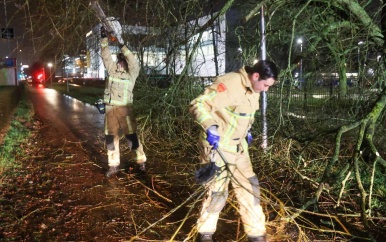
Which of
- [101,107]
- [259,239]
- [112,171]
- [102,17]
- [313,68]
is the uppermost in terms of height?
[102,17]

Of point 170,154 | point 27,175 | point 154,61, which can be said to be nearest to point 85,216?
point 27,175

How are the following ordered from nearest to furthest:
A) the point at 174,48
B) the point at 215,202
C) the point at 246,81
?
the point at 246,81
the point at 215,202
the point at 174,48

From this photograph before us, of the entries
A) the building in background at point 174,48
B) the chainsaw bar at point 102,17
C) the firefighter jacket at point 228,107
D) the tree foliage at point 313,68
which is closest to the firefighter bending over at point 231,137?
the firefighter jacket at point 228,107

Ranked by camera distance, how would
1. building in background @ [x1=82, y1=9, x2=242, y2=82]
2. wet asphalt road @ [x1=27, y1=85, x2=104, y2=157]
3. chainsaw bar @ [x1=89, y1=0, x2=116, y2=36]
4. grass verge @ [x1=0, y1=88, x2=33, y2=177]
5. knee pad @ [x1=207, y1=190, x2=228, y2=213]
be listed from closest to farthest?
knee pad @ [x1=207, y1=190, x2=228, y2=213] → chainsaw bar @ [x1=89, y1=0, x2=116, y2=36] → grass verge @ [x1=0, y1=88, x2=33, y2=177] → building in background @ [x1=82, y1=9, x2=242, y2=82] → wet asphalt road @ [x1=27, y1=85, x2=104, y2=157]

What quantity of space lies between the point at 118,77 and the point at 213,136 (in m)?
2.92

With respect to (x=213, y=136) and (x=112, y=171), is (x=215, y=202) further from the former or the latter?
(x=112, y=171)

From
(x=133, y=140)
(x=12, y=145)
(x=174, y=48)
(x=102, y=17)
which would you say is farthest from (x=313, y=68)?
(x=12, y=145)

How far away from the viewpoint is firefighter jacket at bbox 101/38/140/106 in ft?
18.5

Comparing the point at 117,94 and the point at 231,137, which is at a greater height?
the point at 117,94

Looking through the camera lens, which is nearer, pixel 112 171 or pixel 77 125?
pixel 112 171

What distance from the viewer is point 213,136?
3166mm

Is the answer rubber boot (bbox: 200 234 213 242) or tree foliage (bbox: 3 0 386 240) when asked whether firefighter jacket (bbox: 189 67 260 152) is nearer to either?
rubber boot (bbox: 200 234 213 242)

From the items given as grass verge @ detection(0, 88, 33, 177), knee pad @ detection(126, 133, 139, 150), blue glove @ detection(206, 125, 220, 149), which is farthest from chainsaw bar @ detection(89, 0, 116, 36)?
blue glove @ detection(206, 125, 220, 149)

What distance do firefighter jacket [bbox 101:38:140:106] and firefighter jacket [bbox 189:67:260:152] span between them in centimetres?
253
